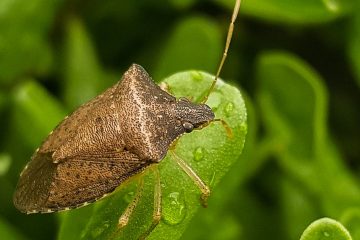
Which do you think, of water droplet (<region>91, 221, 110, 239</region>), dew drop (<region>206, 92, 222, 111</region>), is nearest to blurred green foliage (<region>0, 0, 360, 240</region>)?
water droplet (<region>91, 221, 110, 239</region>)

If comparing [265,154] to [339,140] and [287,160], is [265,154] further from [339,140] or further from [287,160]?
[339,140]

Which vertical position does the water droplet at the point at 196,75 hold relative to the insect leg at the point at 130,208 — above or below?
above

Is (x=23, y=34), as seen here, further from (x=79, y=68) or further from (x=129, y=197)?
(x=129, y=197)

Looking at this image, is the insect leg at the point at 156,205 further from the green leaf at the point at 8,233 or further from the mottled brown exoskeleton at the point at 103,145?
the green leaf at the point at 8,233

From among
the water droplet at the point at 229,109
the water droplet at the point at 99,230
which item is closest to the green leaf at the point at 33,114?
the water droplet at the point at 99,230

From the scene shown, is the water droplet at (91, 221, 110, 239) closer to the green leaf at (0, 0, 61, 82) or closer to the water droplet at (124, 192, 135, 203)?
the water droplet at (124, 192, 135, 203)

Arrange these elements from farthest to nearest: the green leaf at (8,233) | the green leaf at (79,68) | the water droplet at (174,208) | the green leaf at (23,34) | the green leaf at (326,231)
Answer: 1. the green leaf at (79,68)
2. the green leaf at (23,34)
3. the green leaf at (8,233)
4. the water droplet at (174,208)
5. the green leaf at (326,231)
